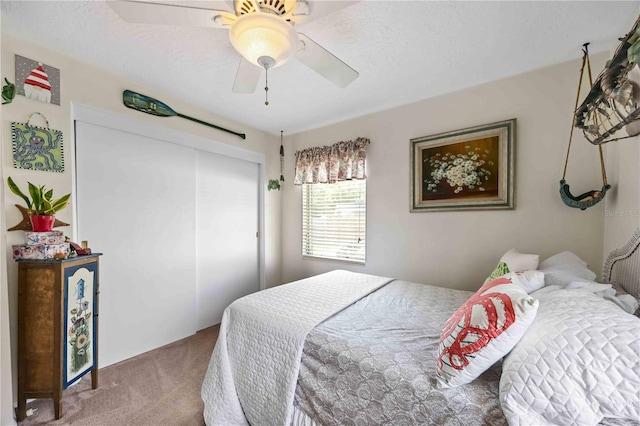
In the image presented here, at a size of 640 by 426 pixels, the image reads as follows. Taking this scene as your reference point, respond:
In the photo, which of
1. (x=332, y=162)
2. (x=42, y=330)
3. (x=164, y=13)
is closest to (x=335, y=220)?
(x=332, y=162)

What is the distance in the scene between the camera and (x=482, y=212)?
219cm

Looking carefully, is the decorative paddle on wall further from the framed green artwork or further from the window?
the window

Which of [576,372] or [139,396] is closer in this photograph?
[576,372]

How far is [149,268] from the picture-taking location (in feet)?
7.75

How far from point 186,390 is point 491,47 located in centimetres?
322

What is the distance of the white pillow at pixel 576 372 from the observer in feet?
2.29

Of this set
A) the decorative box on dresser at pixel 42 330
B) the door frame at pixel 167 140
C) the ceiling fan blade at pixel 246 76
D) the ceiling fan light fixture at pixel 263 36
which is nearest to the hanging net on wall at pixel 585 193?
the ceiling fan light fixture at pixel 263 36

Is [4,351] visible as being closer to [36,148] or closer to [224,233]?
[36,148]

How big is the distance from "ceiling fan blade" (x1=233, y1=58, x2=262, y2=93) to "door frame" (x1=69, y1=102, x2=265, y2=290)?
3.68 feet

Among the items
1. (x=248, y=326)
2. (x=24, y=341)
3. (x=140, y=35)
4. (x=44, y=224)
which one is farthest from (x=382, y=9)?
(x=24, y=341)

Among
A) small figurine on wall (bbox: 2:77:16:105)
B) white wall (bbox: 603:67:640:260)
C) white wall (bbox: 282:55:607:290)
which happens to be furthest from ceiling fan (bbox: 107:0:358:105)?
white wall (bbox: 603:67:640:260)

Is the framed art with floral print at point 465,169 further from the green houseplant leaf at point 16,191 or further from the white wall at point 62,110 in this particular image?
the green houseplant leaf at point 16,191

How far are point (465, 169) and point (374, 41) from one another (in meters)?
1.32

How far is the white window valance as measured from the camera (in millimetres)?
2803
